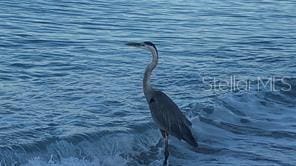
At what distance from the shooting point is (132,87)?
455 inches

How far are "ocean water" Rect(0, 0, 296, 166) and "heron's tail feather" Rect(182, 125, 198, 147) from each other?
25 centimetres

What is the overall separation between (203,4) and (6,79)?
41.6ft

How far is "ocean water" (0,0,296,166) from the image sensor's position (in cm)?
880

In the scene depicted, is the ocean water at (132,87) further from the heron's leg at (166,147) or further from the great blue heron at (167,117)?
the great blue heron at (167,117)

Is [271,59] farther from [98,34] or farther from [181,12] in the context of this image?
[181,12]

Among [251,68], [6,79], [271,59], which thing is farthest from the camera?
[271,59]

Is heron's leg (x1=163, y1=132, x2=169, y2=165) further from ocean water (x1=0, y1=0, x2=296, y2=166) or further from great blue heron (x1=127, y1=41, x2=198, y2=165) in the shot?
ocean water (x1=0, y1=0, x2=296, y2=166)

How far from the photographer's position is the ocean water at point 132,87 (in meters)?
8.80

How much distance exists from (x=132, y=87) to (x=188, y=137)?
3.19 metres

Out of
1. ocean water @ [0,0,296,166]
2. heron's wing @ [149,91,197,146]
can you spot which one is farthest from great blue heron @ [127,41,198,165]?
ocean water @ [0,0,296,166]

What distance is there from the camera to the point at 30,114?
9625mm

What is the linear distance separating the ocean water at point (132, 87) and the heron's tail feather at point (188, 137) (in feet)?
0.81

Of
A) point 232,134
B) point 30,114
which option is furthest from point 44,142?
point 232,134

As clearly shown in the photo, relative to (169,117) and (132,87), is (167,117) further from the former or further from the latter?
(132,87)
